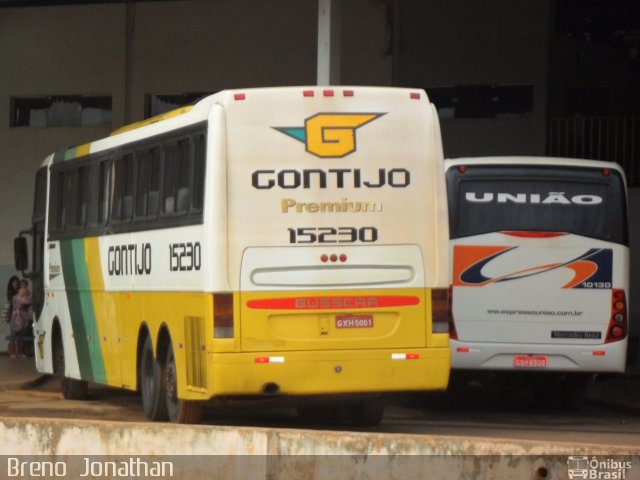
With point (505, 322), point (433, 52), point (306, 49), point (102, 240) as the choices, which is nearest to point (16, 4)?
point (306, 49)

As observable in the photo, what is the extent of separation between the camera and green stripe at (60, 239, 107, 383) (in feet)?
62.3

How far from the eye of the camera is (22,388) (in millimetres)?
23234

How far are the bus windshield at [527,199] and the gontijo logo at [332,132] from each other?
352 centimetres

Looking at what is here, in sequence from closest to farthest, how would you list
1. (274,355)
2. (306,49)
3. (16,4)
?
(274,355), (306,49), (16,4)

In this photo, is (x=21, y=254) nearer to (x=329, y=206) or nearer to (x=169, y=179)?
(x=169, y=179)

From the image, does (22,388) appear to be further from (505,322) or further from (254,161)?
(254,161)

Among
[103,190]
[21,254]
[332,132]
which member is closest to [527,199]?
[332,132]

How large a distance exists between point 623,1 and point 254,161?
72.5 ft

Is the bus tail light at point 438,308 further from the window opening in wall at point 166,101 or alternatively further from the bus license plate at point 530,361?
the window opening in wall at point 166,101

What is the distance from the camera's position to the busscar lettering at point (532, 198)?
59.6 feet

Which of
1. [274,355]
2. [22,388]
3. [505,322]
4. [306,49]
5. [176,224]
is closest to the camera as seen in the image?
[274,355]

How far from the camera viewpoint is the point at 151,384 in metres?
16.8

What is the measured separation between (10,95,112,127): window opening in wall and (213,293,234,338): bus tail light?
19432 millimetres

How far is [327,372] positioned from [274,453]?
11.8 feet
